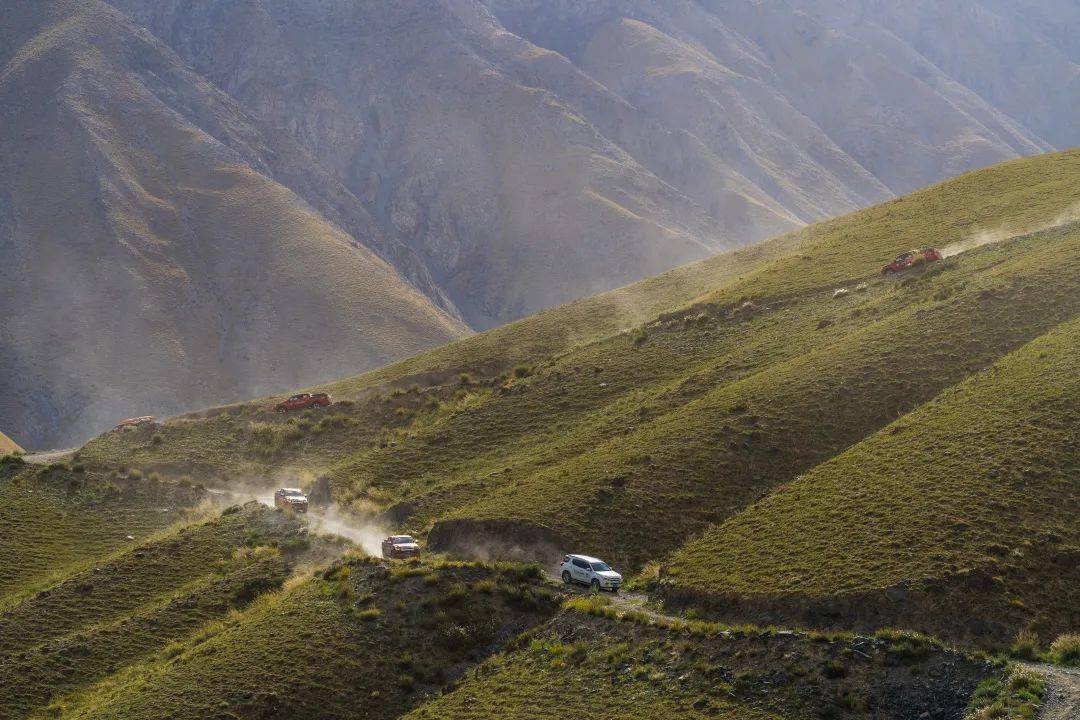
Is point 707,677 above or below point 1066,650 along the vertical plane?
below

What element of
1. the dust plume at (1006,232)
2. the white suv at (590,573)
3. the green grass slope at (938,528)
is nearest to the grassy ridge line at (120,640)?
the white suv at (590,573)

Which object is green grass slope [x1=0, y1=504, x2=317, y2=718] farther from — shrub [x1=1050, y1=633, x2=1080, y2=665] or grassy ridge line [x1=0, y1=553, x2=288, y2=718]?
shrub [x1=1050, y1=633, x2=1080, y2=665]

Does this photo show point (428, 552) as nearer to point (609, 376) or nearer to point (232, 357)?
point (609, 376)

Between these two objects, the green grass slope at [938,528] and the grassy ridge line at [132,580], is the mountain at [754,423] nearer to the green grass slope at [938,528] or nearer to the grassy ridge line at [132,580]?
the green grass slope at [938,528]

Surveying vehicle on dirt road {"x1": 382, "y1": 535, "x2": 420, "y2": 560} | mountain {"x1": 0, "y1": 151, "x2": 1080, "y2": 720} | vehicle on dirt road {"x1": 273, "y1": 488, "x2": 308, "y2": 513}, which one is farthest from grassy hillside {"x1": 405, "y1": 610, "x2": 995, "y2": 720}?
vehicle on dirt road {"x1": 273, "y1": 488, "x2": 308, "y2": 513}

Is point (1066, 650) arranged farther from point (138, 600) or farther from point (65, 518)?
point (65, 518)

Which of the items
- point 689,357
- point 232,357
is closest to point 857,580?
point 689,357

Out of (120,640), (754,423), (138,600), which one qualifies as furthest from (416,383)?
(120,640)
